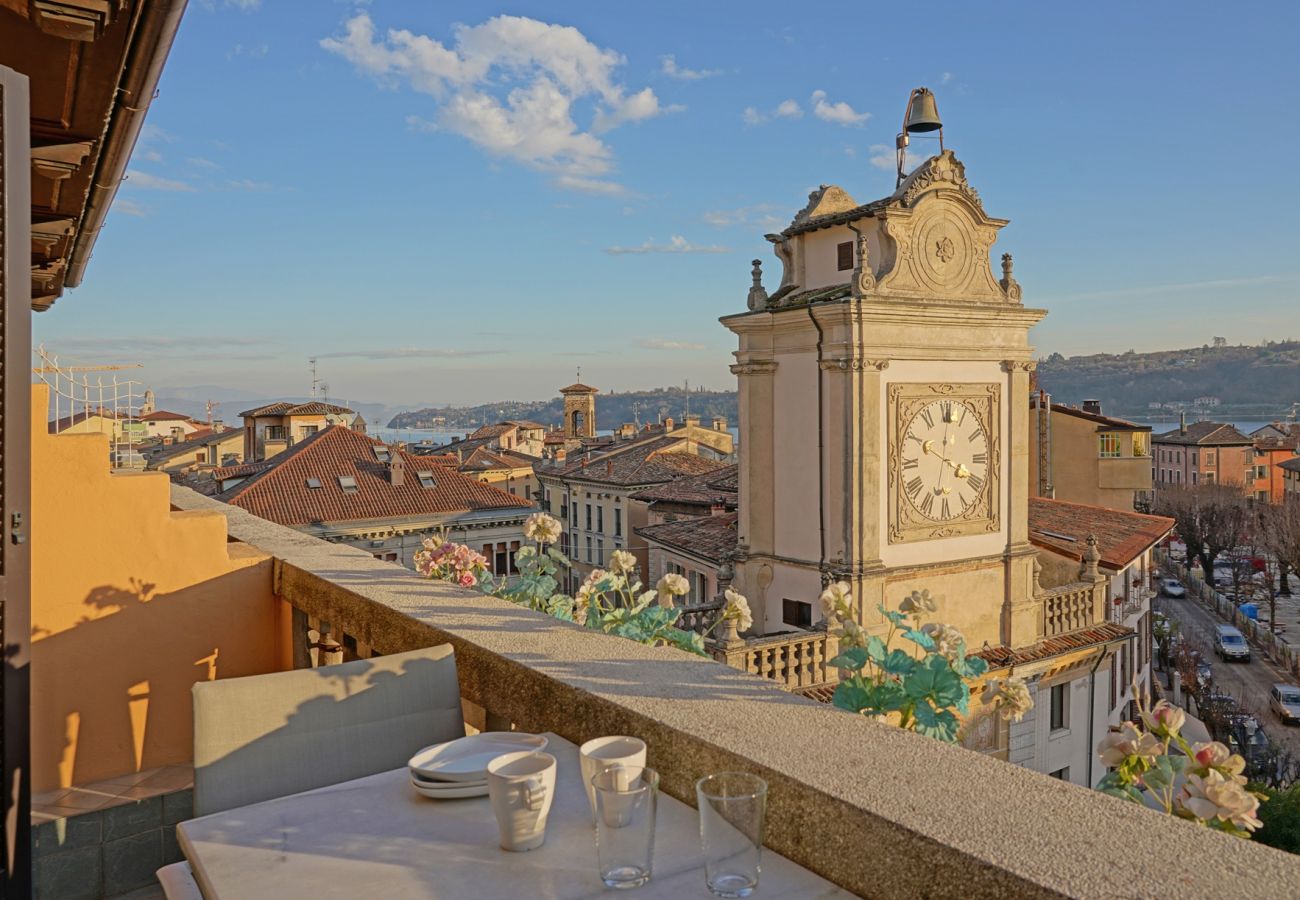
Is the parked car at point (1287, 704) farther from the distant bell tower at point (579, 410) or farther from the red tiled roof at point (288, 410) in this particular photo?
the distant bell tower at point (579, 410)

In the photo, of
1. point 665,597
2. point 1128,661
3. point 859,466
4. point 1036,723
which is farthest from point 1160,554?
point 665,597

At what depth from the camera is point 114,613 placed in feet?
14.5

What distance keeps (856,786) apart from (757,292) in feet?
41.7

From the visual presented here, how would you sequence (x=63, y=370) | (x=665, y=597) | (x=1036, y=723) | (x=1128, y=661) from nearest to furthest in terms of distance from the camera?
(x=665, y=597) → (x=63, y=370) → (x=1036, y=723) → (x=1128, y=661)

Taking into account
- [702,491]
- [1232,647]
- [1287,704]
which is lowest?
[1232,647]

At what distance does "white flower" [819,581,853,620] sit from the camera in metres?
2.99

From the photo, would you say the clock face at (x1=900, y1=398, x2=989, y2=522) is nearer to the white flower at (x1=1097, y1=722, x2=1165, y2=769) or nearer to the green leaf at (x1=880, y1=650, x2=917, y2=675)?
the green leaf at (x1=880, y1=650, x2=917, y2=675)

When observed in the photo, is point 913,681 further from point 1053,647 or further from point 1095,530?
point 1095,530

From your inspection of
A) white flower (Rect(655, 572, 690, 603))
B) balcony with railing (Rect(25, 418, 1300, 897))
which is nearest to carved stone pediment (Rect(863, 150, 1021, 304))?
white flower (Rect(655, 572, 690, 603))

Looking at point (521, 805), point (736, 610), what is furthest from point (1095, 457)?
point (521, 805)

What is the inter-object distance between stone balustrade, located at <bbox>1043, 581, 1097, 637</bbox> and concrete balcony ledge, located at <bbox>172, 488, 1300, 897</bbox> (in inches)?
549

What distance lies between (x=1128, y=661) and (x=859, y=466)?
11.9 metres

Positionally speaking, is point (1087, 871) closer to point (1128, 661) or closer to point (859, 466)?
point (859, 466)

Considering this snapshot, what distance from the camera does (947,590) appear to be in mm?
13797
